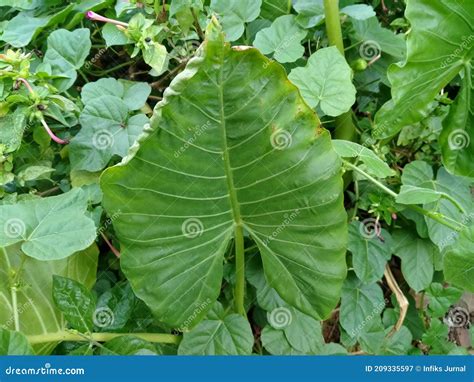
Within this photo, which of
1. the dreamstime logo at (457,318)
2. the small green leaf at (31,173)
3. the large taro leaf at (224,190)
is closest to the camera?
the large taro leaf at (224,190)

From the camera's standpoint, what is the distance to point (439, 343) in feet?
4.16

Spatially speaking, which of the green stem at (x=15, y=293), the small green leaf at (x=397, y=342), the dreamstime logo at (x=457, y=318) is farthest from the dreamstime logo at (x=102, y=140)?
the dreamstime logo at (x=457, y=318)

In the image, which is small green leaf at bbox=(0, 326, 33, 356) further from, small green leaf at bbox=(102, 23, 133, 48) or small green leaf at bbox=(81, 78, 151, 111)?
small green leaf at bbox=(102, 23, 133, 48)

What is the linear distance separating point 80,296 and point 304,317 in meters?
0.43

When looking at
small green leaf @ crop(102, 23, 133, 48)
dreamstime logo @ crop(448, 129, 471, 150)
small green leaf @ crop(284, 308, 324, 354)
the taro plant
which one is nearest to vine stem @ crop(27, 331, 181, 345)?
the taro plant

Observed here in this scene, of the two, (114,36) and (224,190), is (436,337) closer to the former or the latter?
(224,190)

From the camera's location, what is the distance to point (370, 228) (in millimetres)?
1216

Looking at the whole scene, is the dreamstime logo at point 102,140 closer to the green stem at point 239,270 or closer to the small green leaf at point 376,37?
the green stem at point 239,270

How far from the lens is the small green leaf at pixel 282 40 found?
1173mm

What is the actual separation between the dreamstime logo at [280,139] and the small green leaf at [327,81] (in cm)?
27

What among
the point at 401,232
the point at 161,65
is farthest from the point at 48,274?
the point at 401,232

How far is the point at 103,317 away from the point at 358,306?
1.68 feet
